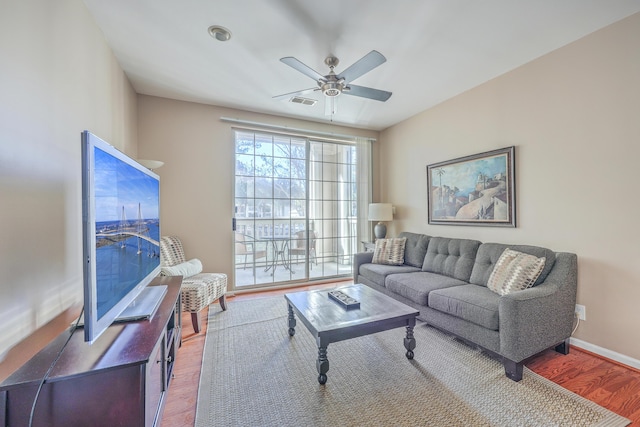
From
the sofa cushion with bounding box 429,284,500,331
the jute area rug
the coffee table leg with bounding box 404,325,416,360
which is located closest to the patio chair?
the jute area rug

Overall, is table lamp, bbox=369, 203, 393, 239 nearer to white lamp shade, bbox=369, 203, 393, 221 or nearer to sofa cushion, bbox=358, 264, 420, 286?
white lamp shade, bbox=369, 203, 393, 221

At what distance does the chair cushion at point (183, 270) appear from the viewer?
261 cm

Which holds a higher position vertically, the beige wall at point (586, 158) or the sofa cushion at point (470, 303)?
the beige wall at point (586, 158)

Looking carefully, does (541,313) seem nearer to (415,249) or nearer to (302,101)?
(415,249)

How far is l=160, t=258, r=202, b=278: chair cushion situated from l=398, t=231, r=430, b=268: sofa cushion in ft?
8.81

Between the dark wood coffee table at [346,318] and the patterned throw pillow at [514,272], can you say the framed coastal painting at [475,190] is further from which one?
the dark wood coffee table at [346,318]

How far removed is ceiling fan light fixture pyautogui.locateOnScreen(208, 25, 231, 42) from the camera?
2.12 meters

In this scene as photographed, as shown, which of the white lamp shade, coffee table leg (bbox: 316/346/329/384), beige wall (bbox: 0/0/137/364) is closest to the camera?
beige wall (bbox: 0/0/137/364)

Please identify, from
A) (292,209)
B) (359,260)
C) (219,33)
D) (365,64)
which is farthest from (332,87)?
(359,260)

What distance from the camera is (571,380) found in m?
1.81

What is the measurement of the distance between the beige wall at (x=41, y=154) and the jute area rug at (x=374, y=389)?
1049 millimetres

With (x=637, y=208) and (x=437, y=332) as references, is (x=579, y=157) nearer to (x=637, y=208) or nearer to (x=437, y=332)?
(x=637, y=208)

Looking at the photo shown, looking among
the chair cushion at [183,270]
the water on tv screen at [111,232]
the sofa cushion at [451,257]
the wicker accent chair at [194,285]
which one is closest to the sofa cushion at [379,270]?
the sofa cushion at [451,257]

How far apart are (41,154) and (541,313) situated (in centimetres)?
328
